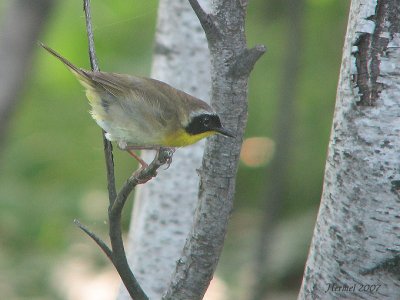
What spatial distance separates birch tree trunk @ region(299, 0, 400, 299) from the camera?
211 centimetres

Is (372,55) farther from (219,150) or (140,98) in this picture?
(140,98)

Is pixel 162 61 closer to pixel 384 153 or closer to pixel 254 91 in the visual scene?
pixel 384 153

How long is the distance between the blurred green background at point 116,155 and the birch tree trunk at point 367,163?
2.59 m

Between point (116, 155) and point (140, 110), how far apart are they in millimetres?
2968

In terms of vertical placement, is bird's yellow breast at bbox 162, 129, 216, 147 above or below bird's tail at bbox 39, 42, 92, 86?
below

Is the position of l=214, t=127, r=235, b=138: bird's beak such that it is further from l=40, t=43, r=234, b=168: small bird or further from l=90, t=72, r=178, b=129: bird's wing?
l=90, t=72, r=178, b=129: bird's wing

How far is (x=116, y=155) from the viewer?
6043 millimetres

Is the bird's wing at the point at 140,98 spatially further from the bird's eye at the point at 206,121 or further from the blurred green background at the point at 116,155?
the blurred green background at the point at 116,155

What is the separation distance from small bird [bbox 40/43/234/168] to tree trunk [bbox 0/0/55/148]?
1.94m

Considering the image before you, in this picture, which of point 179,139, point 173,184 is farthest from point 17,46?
point 179,139

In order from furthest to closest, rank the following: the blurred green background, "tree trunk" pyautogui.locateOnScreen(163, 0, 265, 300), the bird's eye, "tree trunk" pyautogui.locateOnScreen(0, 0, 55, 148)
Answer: the blurred green background
"tree trunk" pyautogui.locateOnScreen(0, 0, 55, 148)
the bird's eye
"tree trunk" pyautogui.locateOnScreen(163, 0, 265, 300)

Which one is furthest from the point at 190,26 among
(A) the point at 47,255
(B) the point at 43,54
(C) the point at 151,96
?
(B) the point at 43,54

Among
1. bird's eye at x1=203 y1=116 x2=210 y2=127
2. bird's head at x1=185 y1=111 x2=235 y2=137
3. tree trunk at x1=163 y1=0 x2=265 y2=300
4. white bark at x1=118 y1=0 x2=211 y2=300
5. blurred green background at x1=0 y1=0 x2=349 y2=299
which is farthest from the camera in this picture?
blurred green background at x1=0 y1=0 x2=349 y2=299

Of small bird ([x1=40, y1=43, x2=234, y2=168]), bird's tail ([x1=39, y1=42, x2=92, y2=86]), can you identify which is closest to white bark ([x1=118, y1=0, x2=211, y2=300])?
small bird ([x1=40, y1=43, x2=234, y2=168])
